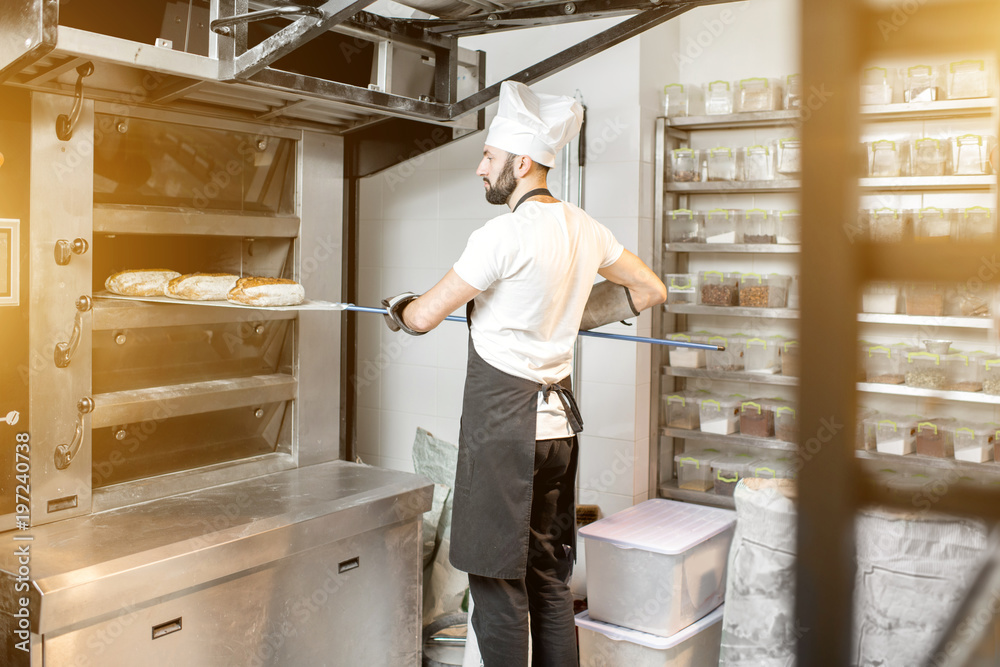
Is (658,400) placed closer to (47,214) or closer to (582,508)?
(582,508)

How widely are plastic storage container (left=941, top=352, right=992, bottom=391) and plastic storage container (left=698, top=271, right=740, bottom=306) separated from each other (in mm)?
790

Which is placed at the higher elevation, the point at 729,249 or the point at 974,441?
the point at 729,249

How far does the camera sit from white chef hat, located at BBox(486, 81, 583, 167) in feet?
7.07

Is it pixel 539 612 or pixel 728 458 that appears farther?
pixel 728 458

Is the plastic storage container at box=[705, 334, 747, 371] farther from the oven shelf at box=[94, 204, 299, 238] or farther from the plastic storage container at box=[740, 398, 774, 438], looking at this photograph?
the oven shelf at box=[94, 204, 299, 238]

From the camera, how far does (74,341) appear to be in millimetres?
2014

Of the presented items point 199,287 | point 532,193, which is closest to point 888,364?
point 532,193

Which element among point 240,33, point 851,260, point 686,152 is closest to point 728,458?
point 686,152

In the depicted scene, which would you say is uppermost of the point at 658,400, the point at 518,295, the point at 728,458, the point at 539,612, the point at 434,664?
the point at 518,295

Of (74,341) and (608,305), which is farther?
(608,305)

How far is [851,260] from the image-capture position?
0.55m

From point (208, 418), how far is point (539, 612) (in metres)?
1.10

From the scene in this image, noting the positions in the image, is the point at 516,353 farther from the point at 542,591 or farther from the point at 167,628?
the point at 167,628

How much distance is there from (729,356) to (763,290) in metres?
0.30
